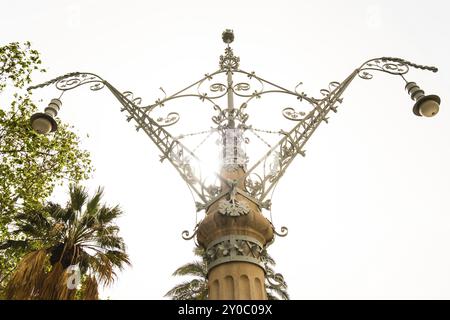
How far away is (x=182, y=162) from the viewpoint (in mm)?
4387

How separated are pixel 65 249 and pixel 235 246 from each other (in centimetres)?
692

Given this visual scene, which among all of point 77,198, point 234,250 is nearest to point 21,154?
point 77,198

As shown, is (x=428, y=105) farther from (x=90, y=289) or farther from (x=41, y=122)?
(x=90, y=289)

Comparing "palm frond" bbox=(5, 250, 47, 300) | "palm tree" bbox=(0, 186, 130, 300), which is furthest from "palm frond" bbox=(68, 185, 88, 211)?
"palm frond" bbox=(5, 250, 47, 300)

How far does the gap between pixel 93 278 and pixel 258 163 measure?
6.19 m

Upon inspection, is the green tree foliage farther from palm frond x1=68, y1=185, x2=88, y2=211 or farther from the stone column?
the stone column

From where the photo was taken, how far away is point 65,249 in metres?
9.23

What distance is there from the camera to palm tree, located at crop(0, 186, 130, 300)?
795 centimetres

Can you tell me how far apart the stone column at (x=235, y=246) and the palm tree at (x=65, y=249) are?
5.37 meters

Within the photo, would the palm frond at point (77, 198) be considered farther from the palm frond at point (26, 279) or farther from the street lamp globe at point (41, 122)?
the street lamp globe at point (41, 122)

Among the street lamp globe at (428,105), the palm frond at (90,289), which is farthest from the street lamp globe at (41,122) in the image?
the street lamp globe at (428,105)

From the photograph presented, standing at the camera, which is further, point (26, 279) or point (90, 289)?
point (90, 289)

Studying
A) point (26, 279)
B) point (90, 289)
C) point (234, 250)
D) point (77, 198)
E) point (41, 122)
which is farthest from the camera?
point (77, 198)
